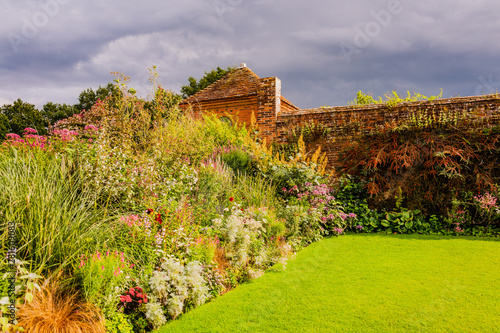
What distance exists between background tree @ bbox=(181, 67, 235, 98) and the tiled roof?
12.7 meters

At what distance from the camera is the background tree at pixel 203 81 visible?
31656 mm

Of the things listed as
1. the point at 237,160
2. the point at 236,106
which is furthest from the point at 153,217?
the point at 236,106

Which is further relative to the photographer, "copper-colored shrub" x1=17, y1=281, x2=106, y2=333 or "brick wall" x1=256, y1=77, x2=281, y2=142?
"brick wall" x1=256, y1=77, x2=281, y2=142

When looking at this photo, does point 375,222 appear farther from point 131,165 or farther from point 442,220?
point 131,165

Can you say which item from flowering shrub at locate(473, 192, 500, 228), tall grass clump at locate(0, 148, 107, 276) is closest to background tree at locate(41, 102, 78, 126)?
tall grass clump at locate(0, 148, 107, 276)

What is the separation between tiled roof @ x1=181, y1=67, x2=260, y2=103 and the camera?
58.9 ft

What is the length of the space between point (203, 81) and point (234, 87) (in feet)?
→ 46.8

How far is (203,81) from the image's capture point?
→ 31.7m

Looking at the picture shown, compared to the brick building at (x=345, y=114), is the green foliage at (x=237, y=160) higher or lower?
lower

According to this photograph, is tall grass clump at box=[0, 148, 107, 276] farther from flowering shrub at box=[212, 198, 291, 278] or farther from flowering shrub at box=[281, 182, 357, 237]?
flowering shrub at box=[281, 182, 357, 237]

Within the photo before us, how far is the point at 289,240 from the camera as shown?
258 inches

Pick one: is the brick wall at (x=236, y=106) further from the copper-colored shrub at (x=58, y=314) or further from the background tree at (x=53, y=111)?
the background tree at (x=53, y=111)

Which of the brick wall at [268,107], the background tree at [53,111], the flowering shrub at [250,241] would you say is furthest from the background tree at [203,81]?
the flowering shrub at [250,241]

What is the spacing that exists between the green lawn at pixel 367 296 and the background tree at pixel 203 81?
27.4 meters
